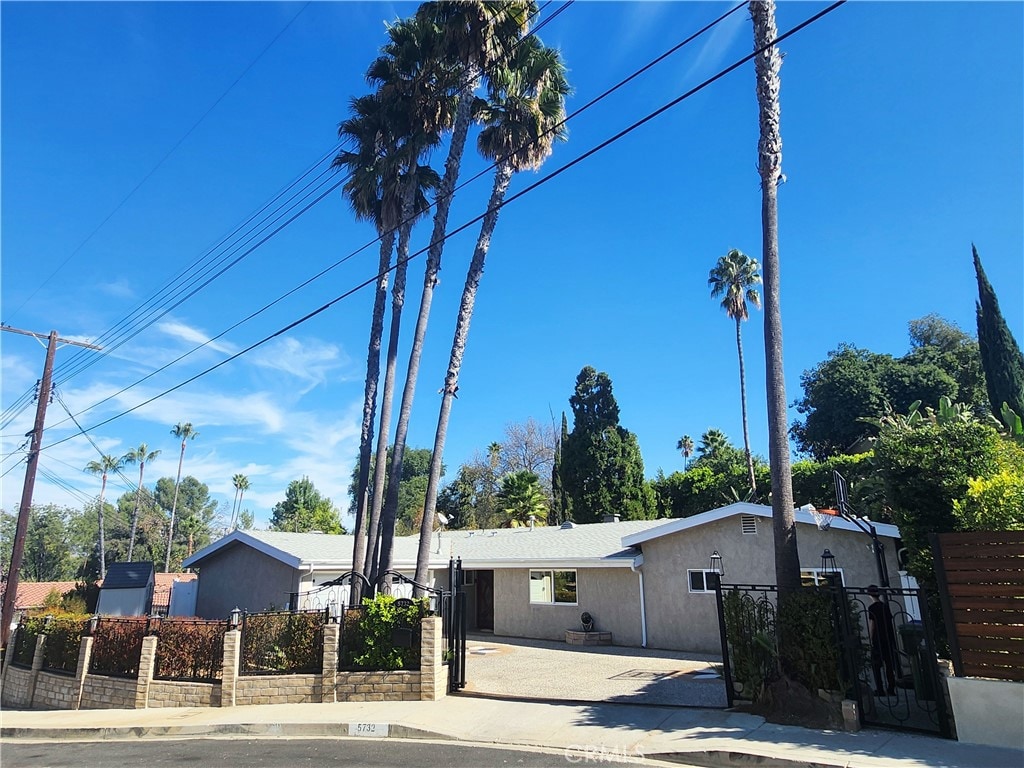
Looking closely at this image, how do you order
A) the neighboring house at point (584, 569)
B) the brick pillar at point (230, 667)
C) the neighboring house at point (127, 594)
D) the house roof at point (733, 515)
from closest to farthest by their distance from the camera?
the brick pillar at point (230, 667) → the house roof at point (733, 515) → the neighboring house at point (584, 569) → the neighboring house at point (127, 594)

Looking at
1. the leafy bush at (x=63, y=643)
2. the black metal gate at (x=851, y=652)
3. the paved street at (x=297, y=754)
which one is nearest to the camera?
the paved street at (x=297, y=754)

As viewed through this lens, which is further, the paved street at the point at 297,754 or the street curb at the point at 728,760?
the paved street at the point at 297,754

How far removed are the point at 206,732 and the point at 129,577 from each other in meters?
18.5

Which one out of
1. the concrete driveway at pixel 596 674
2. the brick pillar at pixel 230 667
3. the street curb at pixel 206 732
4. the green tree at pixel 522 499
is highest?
the green tree at pixel 522 499

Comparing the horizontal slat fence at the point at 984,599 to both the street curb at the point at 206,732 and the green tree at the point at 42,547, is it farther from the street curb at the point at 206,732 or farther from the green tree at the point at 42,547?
the green tree at the point at 42,547

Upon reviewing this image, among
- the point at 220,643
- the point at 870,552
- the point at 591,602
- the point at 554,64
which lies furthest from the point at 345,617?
the point at 554,64

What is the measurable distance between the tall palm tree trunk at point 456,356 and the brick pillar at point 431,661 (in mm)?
4127

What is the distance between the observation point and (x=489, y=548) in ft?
74.3

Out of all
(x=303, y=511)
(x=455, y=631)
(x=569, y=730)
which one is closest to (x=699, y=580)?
(x=455, y=631)

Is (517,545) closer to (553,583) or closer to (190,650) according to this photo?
(553,583)

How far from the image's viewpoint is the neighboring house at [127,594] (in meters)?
24.2

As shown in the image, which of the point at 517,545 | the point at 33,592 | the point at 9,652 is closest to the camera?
the point at 9,652

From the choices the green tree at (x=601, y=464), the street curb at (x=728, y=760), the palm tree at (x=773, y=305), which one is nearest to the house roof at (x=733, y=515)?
the palm tree at (x=773, y=305)

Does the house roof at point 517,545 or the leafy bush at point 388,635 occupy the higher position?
the house roof at point 517,545
